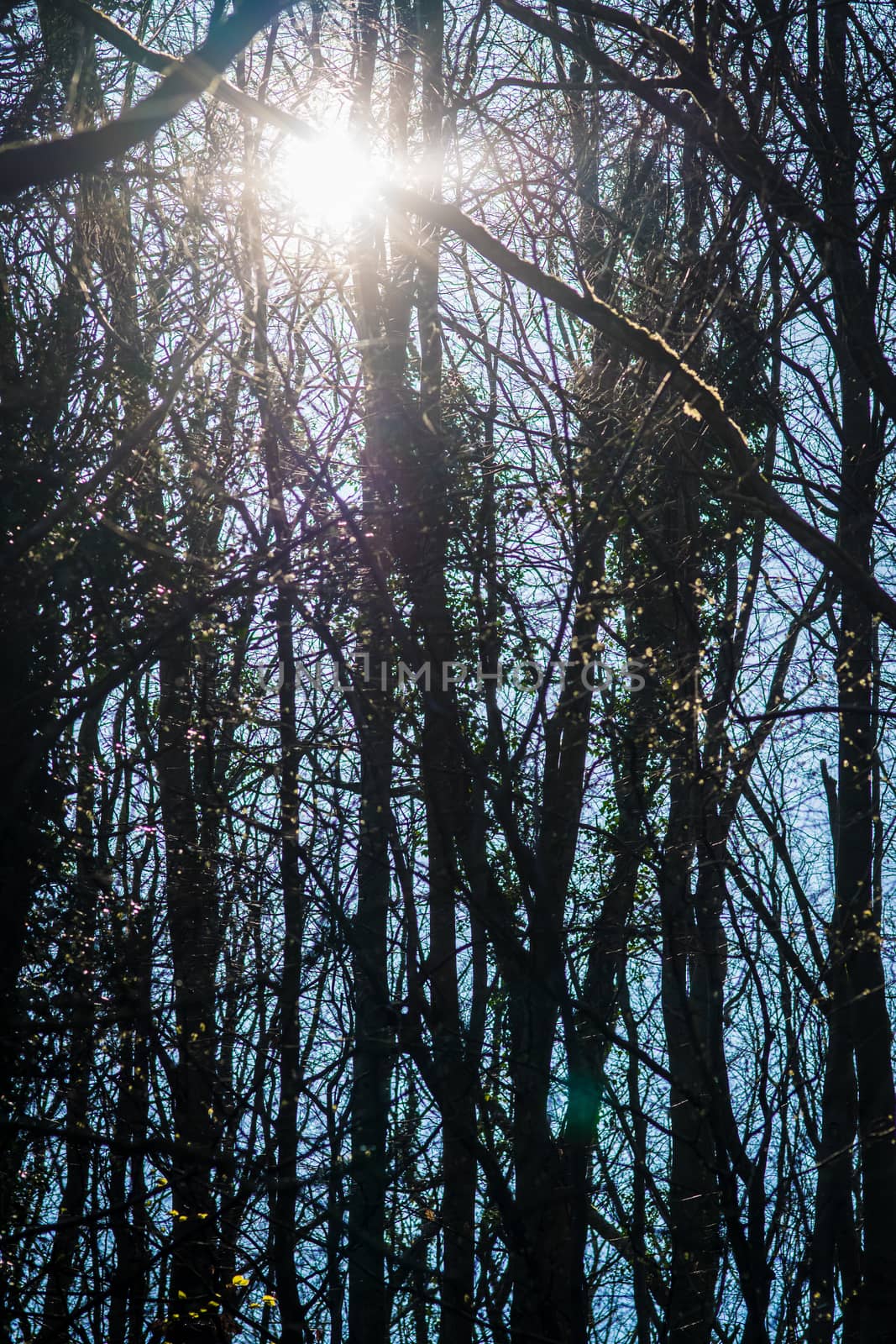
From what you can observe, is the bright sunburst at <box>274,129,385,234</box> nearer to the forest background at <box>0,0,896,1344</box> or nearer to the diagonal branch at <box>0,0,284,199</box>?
the forest background at <box>0,0,896,1344</box>

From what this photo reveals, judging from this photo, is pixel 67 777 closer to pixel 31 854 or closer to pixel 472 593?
pixel 31 854

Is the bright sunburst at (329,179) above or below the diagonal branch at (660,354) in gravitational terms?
above

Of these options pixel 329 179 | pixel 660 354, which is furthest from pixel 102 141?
pixel 660 354

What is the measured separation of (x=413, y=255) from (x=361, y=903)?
9.39 feet

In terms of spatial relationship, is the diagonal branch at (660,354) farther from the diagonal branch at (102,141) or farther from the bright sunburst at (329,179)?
the diagonal branch at (102,141)

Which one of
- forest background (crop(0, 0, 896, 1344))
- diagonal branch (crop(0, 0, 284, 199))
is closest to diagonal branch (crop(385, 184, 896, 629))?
forest background (crop(0, 0, 896, 1344))

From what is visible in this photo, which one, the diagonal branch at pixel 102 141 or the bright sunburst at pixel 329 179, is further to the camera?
the bright sunburst at pixel 329 179

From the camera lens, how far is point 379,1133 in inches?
188

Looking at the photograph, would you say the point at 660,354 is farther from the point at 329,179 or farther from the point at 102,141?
the point at 102,141

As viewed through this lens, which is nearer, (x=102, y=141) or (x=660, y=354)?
(x=102, y=141)

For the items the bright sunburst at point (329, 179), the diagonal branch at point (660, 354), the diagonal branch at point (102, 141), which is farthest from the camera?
the bright sunburst at point (329, 179)

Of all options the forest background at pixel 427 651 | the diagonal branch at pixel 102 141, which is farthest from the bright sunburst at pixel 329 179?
the diagonal branch at pixel 102 141

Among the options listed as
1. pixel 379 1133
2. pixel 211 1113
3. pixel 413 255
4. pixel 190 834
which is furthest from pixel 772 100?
pixel 211 1113

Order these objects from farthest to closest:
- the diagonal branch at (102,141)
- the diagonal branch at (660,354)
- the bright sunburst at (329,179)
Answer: the bright sunburst at (329,179)
the diagonal branch at (660,354)
the diagonal branch at (102,141)
